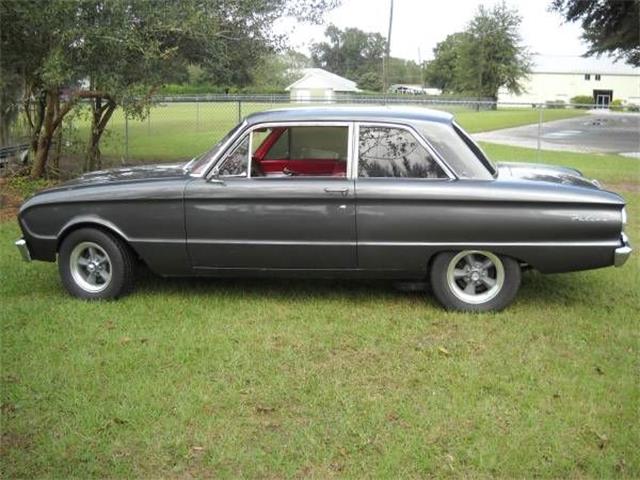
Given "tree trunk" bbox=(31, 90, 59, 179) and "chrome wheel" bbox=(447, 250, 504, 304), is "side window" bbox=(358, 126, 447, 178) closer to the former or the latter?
"chrome wheel" bbox=(447, 250, 504, 304)

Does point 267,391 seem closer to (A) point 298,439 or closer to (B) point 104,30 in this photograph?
(A) point 298,439

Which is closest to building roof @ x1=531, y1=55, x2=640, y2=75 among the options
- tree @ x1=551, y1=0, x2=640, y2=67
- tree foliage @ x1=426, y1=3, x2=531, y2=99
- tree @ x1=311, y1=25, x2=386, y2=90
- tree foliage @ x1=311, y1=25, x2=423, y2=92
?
tree foliage @ x1=426, y1=3, x2=531, y2=99

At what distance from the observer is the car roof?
17.1 feet

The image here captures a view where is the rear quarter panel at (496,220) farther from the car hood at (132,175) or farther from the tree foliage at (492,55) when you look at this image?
the tree foliage at (492,55)

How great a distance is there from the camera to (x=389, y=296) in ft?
18.4

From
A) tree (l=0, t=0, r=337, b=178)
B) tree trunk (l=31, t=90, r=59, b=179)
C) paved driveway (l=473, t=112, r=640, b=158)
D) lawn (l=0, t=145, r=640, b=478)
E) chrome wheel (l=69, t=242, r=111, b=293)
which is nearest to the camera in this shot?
lawn (l=0, t=145, r=640, b=478)

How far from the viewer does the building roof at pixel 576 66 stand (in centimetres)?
7975

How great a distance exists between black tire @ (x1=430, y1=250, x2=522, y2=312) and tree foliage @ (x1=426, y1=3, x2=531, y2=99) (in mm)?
68534

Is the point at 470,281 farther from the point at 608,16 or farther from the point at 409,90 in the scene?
the point at 409,90

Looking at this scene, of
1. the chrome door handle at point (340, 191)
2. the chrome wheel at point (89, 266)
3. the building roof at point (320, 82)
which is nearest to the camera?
the chrome door handle at point (340, 191)

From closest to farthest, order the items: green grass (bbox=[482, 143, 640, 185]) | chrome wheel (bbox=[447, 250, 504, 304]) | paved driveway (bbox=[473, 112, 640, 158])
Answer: chrome wheel (bbox=[447, 250, 504, 304]), green grass (bbox=[482, 143, 640, 185]), paved driveway (bbox=[473, 112, 640, 158])

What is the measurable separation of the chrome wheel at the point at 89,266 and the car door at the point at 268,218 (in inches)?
30.7

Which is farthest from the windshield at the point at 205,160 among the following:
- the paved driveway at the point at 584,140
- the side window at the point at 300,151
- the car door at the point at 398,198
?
the paved driveway at the point at 584,140

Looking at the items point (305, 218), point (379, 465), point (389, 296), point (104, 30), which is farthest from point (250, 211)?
point (104, 30)
